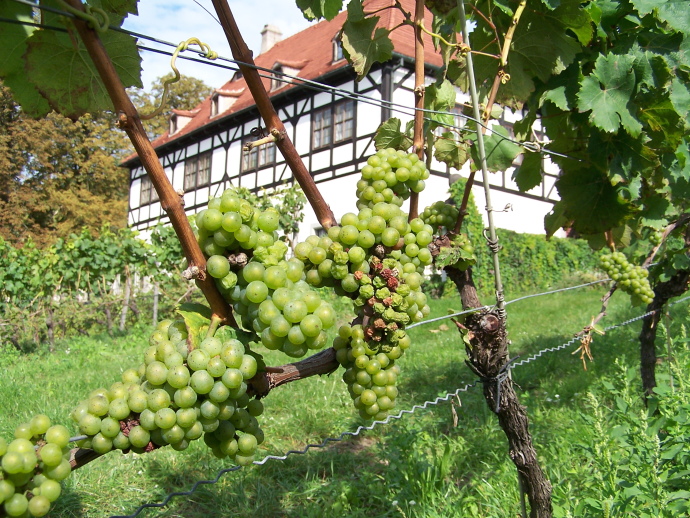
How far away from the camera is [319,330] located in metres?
1.07

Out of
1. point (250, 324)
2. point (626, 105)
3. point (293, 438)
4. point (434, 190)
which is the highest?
point (434, 190)

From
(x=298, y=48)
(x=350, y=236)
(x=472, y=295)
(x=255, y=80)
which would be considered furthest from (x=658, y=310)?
(x=298, y=48)

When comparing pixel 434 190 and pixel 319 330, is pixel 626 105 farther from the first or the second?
pixel 434 190

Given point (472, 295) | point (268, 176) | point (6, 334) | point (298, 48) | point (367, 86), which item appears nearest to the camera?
point (472, 295)

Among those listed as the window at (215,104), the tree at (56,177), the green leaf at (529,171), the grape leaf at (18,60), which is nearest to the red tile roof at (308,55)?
the window at (215,104)

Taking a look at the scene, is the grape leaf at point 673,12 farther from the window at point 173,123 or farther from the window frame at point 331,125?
the window at point 173,123

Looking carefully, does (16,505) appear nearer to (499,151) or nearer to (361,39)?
(361,39)

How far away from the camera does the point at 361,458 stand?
3.58m

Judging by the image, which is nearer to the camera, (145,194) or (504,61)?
(504,61)

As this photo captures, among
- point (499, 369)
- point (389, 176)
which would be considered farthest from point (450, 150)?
point (499, 369)

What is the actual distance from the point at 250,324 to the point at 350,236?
33 centimetres

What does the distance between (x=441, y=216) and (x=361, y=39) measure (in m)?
0.61

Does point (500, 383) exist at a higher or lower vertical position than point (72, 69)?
lower

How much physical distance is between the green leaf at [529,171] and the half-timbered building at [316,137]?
320 inches
